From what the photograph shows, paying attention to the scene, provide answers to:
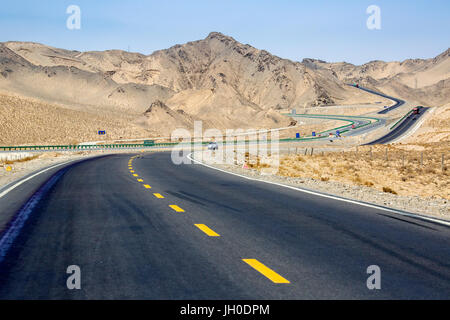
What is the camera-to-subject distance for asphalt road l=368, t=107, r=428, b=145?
8221 cm

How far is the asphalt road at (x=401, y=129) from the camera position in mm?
82213

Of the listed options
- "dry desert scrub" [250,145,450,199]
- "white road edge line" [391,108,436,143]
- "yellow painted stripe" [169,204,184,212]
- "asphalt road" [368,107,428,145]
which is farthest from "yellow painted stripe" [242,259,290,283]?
"white road edge line" [391,108,436,143]

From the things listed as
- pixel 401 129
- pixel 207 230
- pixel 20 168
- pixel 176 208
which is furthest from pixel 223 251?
pixel 401 129

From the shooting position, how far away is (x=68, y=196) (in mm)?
14641

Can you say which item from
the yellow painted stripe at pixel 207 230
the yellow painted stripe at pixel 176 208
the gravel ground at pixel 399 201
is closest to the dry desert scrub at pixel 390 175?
the gravel ground at pixel 399 201

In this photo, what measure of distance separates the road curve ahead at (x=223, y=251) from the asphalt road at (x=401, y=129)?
71.6 meters

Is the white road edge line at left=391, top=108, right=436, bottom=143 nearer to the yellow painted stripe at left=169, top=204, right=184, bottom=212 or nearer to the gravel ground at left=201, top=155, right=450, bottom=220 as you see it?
the gravel ground at left=201, top=155, right=450, bottom=220

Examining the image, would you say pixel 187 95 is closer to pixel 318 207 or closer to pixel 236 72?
pixel 236 72

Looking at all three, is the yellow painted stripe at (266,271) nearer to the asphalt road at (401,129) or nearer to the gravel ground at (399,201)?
the gravel ground at (399,201)

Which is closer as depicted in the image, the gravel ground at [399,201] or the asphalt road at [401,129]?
the gravel ground at [399,201]

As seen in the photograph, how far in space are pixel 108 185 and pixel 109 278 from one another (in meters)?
12.2

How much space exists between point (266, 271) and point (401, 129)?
92.0m

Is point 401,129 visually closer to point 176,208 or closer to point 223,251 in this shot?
point 176,208
